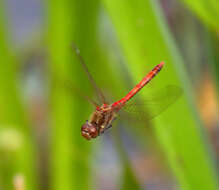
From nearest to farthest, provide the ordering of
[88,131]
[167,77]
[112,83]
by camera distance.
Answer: [167,77]
[88,131]
[112,83]

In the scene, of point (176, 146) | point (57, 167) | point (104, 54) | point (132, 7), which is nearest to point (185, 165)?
point (176, 146)

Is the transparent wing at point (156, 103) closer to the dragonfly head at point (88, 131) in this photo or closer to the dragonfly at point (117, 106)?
the dragonfly at point (117, 106)

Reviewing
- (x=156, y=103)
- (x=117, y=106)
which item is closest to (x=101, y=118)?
(x=117, y=106)

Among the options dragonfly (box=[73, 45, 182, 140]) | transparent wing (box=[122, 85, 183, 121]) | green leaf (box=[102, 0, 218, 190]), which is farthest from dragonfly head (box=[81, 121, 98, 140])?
green leaf (box=[102, 0, 218, 190])

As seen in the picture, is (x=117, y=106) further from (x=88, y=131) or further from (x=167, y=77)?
(x=167, y=77)

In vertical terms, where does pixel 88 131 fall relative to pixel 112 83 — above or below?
below

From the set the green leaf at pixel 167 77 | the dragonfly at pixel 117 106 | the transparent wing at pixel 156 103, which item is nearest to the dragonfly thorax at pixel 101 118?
the dragonfly at pixel 117 106

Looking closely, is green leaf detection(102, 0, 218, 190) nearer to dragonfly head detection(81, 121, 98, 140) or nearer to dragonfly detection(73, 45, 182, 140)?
dragonfly detection(73, 45, 182, 140)
